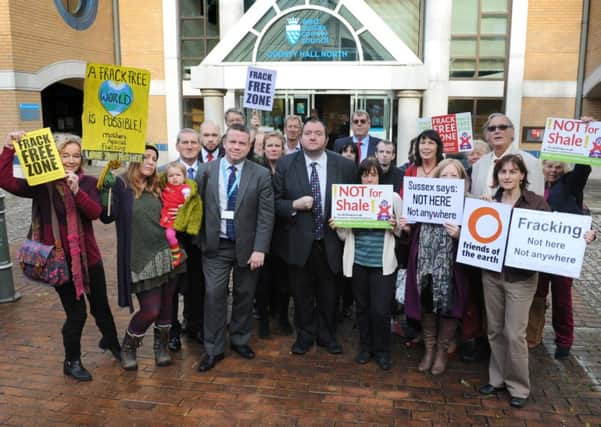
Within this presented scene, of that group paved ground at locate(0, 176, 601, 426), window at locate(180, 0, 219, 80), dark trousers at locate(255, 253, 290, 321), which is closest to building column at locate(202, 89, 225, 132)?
window at locate(180, 0, 219, 80)

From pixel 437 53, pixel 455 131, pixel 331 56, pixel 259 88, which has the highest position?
pixel 437 53

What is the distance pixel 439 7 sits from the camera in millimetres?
18172

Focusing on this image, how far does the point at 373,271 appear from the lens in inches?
184

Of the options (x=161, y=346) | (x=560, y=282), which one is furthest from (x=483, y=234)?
(x=161, y=346)

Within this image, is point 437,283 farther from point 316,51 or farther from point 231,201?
point 316,51

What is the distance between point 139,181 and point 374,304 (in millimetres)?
2370

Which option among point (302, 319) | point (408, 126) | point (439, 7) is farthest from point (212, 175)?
point (439, 7)

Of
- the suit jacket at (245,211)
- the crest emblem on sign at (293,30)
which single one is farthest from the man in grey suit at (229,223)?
the crest emblem on sign at (293,30)

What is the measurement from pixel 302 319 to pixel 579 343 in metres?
2.87

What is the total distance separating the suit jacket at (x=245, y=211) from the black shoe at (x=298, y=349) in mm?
1045

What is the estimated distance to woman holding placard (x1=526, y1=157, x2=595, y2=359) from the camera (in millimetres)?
4762

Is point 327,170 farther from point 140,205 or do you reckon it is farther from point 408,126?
point 408,126

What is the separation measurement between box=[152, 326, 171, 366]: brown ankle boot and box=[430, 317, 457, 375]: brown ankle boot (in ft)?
8.05

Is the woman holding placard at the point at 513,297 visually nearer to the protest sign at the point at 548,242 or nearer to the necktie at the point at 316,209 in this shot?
the protest sign at the point at 548,242
